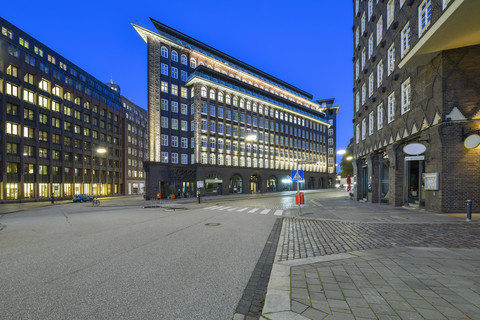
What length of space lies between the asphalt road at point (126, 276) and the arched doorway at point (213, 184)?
33.3 meters

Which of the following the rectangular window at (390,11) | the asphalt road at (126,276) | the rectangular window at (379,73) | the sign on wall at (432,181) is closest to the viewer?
the asphalt road at (126,276)

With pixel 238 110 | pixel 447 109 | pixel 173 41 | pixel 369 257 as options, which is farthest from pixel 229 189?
pixel 369 257

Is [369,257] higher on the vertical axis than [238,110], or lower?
lower

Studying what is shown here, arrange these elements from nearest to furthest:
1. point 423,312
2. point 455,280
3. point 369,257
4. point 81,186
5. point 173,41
Result: point 423,312 → point 455,280 → point 369,257 → point 173,41 → point 81,186

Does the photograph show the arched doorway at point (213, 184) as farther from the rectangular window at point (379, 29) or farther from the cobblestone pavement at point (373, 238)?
the cobblestone pavement at point (373, 238)

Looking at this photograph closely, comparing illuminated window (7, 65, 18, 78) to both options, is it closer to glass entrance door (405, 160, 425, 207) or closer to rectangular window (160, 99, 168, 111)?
rectangular window (160, 99, 168, 111)

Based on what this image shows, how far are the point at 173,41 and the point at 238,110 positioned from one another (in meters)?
17.1

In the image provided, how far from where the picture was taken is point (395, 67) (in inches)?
672

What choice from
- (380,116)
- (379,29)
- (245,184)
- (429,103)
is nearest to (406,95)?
(429,103)

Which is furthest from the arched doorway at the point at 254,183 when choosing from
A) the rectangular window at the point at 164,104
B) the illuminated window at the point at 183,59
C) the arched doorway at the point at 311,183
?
the illuminated window at the point at 183,59

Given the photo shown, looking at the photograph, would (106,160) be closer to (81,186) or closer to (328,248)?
(81,186)

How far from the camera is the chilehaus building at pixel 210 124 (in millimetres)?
38469

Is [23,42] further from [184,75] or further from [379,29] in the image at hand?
[379,29]

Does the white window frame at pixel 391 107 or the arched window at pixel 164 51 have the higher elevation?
the arched window at pixel 164 51
